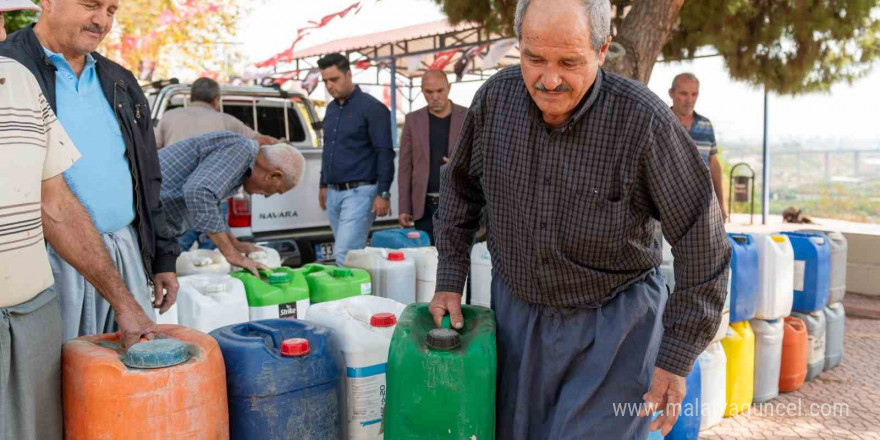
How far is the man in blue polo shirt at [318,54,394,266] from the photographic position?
579 centimetres

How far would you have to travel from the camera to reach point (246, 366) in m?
2.26

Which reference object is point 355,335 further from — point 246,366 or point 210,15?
point 210,15

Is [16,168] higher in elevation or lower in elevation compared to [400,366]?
higher

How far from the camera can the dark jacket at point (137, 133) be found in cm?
257

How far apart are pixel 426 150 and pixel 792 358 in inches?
114

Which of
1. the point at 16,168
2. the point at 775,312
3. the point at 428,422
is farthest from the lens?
the point at 775,312

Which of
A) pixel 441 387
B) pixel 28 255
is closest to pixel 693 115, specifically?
pixel 441 387

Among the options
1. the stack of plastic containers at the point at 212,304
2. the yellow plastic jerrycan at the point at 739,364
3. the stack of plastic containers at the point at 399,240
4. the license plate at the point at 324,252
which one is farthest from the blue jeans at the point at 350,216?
the yellow plastic jerrycan at the point at 739,364

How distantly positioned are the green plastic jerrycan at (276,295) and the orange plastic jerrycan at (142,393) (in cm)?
128

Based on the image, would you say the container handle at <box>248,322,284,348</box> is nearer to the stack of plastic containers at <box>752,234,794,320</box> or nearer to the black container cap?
the black container cap

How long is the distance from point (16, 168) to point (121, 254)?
0.97m

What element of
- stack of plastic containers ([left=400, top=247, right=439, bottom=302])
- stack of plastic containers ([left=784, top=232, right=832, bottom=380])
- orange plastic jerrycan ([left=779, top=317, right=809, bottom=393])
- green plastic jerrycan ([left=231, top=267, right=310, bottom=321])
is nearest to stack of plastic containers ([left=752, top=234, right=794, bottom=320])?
orange plastic jerrycan ([left=779, top=317, right=809, bottom=393])

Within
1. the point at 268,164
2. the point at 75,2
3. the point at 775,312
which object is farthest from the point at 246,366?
the point at 775,312

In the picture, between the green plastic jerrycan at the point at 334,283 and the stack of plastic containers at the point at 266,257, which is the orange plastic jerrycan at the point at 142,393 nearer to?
the green plastic jerrycan at the point at 334,283
